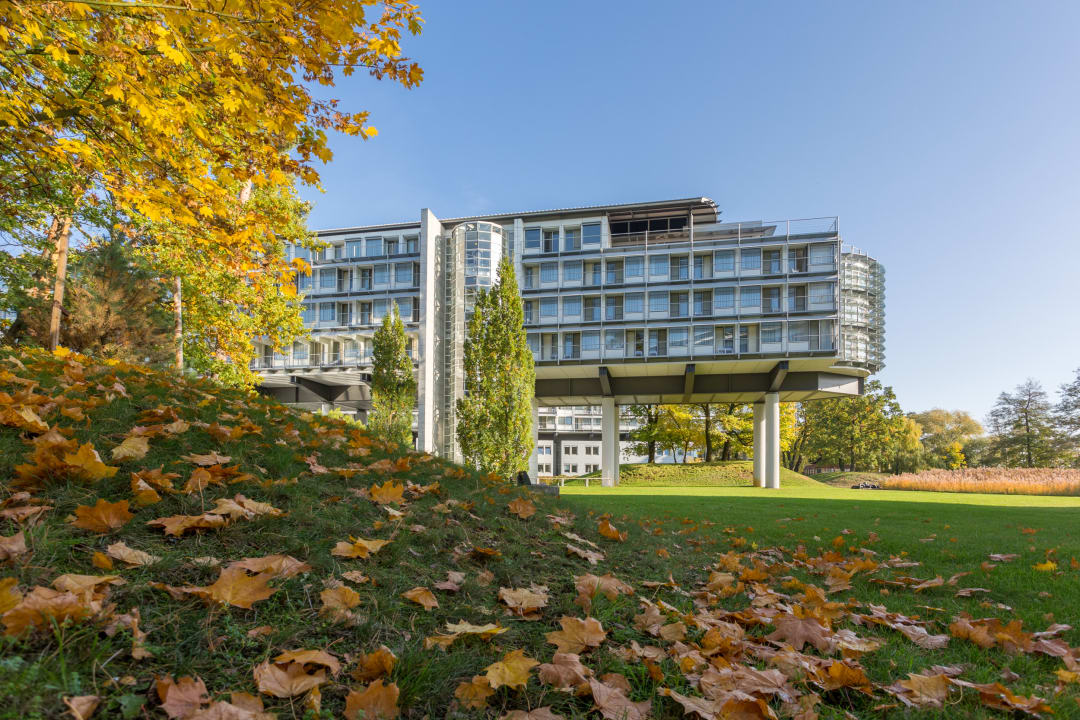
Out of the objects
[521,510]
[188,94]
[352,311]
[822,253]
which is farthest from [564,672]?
[352,311]

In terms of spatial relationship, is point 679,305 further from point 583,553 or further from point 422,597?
point 422,597

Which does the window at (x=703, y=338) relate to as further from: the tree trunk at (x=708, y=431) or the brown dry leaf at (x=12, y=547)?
the brown dry leaf at (x=12, y=547)

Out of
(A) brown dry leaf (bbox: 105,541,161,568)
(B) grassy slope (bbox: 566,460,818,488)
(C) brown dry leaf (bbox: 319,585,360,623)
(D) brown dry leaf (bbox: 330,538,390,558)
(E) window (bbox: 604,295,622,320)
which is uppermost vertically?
(E) window (bbox: 604,295,622,320)

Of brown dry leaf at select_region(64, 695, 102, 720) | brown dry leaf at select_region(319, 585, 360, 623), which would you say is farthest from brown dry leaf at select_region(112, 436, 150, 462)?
brown dry leaf at select_region(64, 695, 102, 720)

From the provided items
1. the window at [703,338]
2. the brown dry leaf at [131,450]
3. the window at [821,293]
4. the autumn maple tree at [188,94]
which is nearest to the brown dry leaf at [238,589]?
the brown dry leaf at [131,450]

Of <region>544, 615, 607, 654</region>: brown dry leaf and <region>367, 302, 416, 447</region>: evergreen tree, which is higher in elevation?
<region>367, 302, 416, 447</region>: evergreen tree

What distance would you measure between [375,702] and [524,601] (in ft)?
3.41

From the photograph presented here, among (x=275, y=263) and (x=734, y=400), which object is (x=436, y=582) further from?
(x=734, y=400)

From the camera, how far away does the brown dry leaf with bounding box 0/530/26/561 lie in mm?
1844

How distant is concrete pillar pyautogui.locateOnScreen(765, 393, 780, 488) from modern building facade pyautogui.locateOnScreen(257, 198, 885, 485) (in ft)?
0.27

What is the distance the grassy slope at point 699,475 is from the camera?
119 feet

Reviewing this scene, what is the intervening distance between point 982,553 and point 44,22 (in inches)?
374

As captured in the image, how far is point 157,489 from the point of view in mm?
2693

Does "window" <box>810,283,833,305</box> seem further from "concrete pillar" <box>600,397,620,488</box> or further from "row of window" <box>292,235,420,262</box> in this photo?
"row of window" <box>292,235,420,262</box>
